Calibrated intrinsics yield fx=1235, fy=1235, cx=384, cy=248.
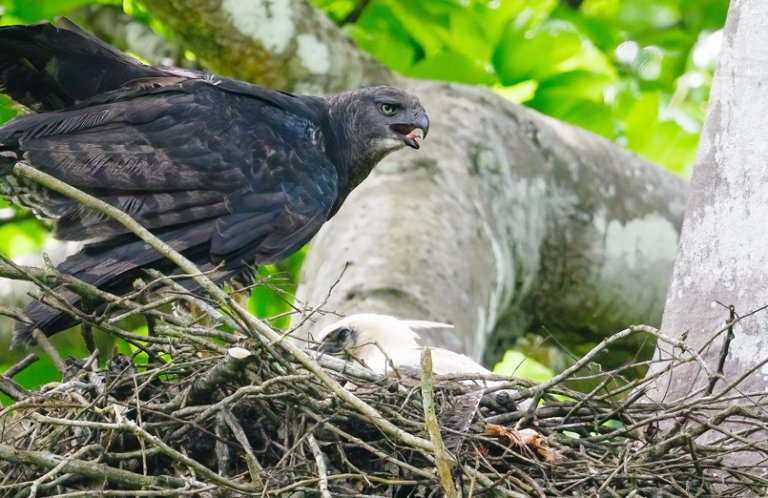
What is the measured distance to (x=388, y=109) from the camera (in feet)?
17.5

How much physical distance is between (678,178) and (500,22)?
1465 mm

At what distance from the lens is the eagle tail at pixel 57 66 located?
4.64 meters

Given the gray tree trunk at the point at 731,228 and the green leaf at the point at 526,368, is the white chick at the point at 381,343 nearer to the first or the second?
the gray tree trunk at the point at 731,228

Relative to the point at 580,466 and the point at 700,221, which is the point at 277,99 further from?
the point at 580,466

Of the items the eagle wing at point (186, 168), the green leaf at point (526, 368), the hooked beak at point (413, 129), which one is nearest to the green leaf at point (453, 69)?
the green leaf at point (526, 368)

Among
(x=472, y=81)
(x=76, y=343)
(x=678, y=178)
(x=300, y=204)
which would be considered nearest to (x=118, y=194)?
(x=300, y=204)

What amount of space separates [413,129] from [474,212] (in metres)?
0.91

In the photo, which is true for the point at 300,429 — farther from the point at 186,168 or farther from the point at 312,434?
the point at 186,168

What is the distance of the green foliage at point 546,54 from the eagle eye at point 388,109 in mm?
2165

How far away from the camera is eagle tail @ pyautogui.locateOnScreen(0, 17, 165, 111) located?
4.64 meters

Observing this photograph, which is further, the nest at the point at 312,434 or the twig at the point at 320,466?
the nest at the point at 312,434

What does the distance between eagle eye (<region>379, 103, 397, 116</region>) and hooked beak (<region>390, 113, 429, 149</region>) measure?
0.06m

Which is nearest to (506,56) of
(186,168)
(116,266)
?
(186,168)

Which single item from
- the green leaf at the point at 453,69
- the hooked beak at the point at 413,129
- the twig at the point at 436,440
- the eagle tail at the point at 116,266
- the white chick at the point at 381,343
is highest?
the green leaf at the point at 453,69
